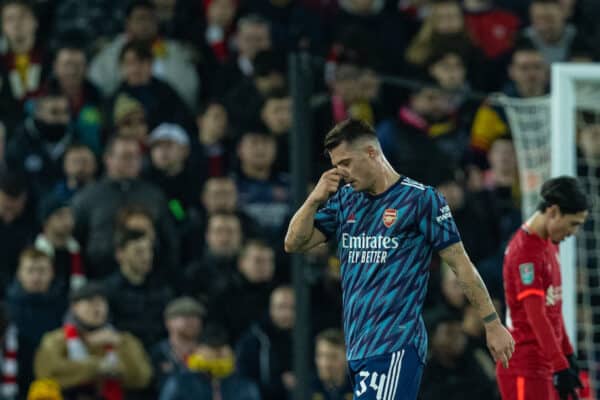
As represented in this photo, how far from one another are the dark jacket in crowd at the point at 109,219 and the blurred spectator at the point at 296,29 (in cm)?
279

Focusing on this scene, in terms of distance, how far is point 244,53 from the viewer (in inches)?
599

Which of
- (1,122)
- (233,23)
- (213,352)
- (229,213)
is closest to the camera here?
(213,352)

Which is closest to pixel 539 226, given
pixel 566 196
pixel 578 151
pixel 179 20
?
pixel 566 196

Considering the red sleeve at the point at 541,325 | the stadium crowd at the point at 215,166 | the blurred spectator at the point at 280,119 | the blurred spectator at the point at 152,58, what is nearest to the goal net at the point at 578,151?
the stadium crowd at the point at 215,166

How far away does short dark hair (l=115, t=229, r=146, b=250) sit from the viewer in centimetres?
1277

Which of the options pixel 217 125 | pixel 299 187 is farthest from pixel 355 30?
pixel 299 187

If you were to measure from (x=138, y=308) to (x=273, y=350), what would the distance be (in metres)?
1.18

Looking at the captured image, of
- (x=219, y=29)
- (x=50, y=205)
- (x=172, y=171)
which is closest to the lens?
(x=50, y=205)

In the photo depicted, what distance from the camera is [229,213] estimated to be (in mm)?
13453

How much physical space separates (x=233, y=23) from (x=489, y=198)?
3.36 metres

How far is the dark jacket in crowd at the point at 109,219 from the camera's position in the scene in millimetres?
13156

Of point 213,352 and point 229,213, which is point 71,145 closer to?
point 229,213

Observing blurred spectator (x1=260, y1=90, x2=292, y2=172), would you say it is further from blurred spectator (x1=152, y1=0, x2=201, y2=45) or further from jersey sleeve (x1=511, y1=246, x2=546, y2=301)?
jersey sleeve (x1=511, y1=246, x2=546, y2=301)

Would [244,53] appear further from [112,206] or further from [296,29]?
[112,206]
